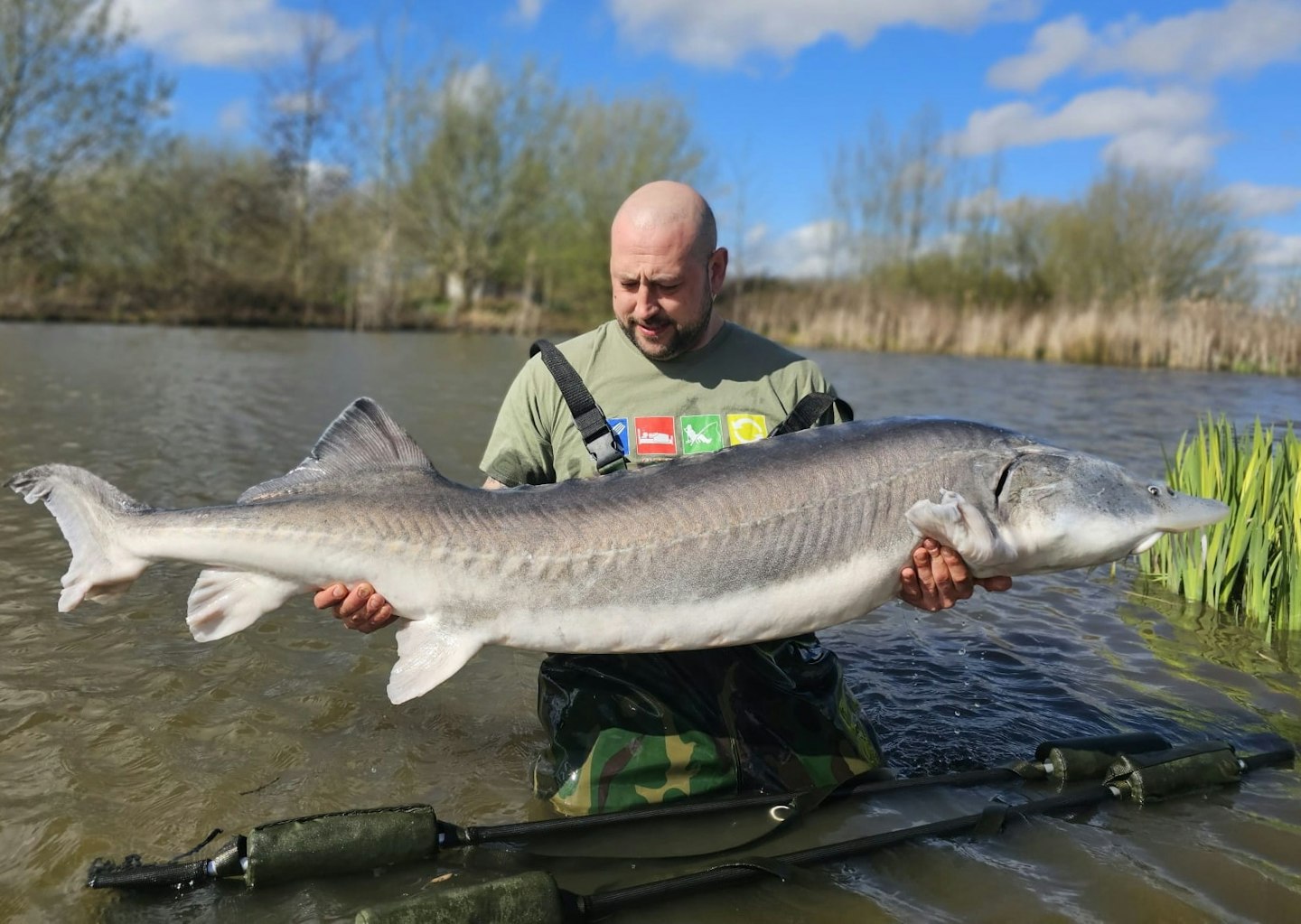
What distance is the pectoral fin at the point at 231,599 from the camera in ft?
9.98

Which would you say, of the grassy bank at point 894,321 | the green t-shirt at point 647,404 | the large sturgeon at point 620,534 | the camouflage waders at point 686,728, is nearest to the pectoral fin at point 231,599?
the large sturgeon at point 620,534

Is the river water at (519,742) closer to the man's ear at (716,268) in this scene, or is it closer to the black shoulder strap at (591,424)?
the black shoulder strap at (591,424)

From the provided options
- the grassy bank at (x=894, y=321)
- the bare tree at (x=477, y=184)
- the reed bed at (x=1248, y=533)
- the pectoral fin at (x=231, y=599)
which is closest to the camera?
the pectoral fin at (x=231, y=599)

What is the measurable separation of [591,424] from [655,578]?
0.71 metres

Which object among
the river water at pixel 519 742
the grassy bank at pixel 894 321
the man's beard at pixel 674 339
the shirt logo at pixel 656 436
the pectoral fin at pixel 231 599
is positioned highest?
the grassy bank at pixel 894 321

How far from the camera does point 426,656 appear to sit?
9.92ft

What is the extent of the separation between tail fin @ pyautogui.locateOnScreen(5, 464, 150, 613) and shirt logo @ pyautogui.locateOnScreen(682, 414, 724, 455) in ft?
Result: 5.95

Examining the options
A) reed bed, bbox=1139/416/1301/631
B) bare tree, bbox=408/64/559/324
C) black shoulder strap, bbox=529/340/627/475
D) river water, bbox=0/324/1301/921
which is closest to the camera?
river water, bbox=0/324/1301/921

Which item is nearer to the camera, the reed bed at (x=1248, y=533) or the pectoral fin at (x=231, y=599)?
the pectoral fin at (x=231, y=599)

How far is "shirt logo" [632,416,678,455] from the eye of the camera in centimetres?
359

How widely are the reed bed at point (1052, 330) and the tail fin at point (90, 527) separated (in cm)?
2377

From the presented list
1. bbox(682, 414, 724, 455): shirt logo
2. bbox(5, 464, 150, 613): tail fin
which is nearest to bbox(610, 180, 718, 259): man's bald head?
bbox(682, 414, 724, 455): shirt logo

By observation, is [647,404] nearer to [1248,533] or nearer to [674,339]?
[674,339]

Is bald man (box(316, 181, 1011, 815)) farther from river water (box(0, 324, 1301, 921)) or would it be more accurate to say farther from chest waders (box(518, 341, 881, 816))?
river water (box(0, 324, 1301, 921))
